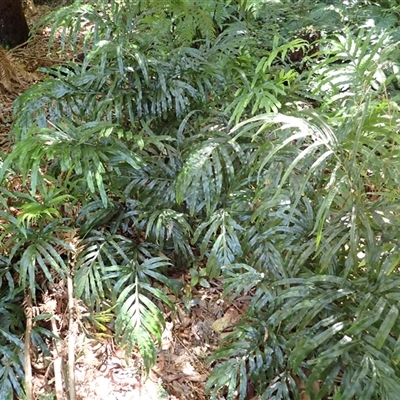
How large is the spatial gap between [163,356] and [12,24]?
9.71 ft

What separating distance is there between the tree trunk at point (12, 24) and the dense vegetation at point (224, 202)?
154 cm

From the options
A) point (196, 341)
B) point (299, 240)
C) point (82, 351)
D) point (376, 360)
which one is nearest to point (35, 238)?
point (82, 351)

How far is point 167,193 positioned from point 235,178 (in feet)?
1.13

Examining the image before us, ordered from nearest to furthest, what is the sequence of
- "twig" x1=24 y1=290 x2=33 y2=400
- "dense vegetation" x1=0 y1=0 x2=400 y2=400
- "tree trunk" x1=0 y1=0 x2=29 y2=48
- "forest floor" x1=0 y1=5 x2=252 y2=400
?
"dense vegetation" x1=0 y1=0 x2=400 y2=400
"twig" x1=24 y1=290 x2=33 y2=400
"forest floor" x1=0 y1=5 x2=252 y2=400
"tree trunk" x1=0 y1=0 x2=29 y2=48

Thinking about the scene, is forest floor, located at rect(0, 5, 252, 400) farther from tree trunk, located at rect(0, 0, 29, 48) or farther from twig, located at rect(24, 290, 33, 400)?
tree trunk, located at rect(0, 0, 29, 48)

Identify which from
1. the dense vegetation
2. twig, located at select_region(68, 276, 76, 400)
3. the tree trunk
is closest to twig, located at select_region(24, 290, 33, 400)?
the dense vegetation

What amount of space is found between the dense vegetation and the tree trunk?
5.04 feet

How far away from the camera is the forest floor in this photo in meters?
1.79

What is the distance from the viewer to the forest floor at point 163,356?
1786 mm

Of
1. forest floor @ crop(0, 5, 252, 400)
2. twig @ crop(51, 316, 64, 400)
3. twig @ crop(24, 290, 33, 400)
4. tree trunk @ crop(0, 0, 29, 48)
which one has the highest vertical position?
tree trunk @ crop(0, 0, 29, 48)

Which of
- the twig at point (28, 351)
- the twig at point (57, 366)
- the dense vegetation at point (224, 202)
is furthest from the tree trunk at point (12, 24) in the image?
the twig at point (57, 366)

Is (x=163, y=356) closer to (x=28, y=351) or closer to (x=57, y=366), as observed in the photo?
(x=57, y=366)

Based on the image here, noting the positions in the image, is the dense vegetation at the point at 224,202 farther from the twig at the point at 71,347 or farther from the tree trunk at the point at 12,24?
the tree trunk at the point at 12,24

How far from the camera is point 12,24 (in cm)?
349
